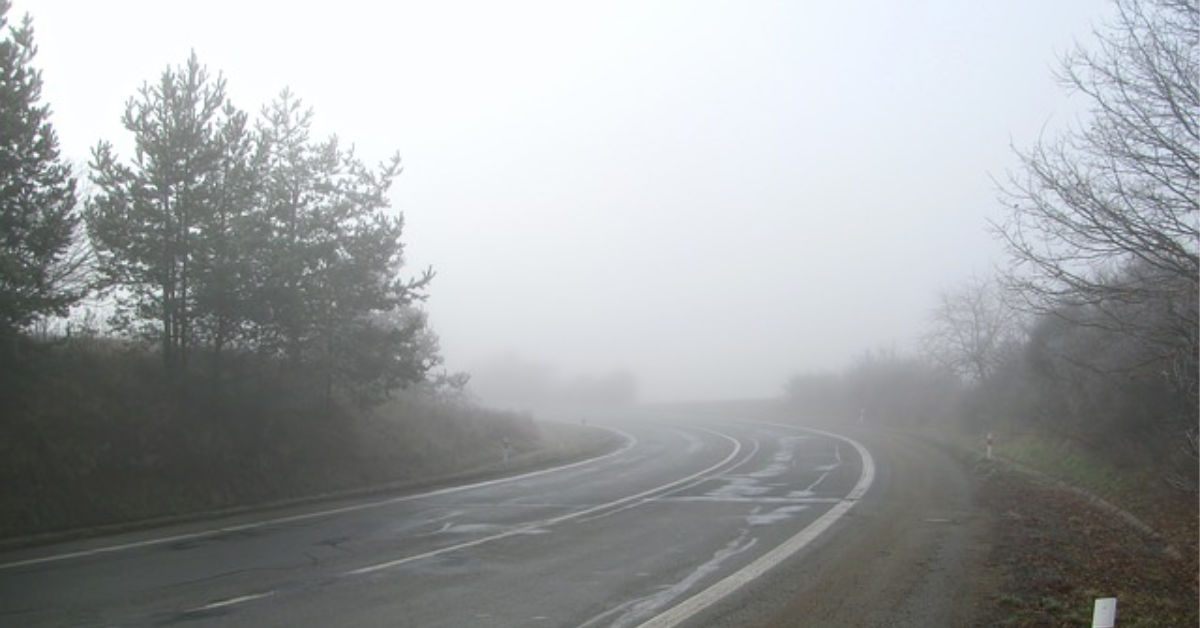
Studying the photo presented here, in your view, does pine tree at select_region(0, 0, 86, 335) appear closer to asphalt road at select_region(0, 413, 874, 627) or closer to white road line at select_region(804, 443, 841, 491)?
asphalt road at select_region(0, 413, 874, 627)

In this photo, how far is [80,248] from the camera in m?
19.8

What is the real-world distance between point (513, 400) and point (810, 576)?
245 feet

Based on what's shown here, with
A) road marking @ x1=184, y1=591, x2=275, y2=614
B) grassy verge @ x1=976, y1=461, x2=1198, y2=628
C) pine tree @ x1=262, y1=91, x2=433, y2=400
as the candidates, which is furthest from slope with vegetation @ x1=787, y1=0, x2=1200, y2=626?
pine tree @ x1=262, y1=91, x2=433, y2=400

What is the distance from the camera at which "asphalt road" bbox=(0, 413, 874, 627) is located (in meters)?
7.90

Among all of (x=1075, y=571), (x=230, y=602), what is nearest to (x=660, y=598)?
(x=230, y=602)

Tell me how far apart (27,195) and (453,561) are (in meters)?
10.3

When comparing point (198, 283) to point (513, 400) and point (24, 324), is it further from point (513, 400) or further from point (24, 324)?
point (513, 400)

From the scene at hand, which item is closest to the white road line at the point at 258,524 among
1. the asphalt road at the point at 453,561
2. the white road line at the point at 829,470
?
the asphalt road at the point at 453,561

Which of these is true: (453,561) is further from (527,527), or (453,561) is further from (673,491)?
(673,491)

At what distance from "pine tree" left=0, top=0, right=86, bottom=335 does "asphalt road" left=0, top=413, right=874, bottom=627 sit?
452 centimetres

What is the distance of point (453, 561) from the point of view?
10383mm

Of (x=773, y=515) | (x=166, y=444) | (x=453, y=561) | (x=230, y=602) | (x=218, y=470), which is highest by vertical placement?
(x=166, y=444)

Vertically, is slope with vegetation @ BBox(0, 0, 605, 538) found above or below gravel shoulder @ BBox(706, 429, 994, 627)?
above

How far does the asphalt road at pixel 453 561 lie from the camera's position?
7.90 meters
